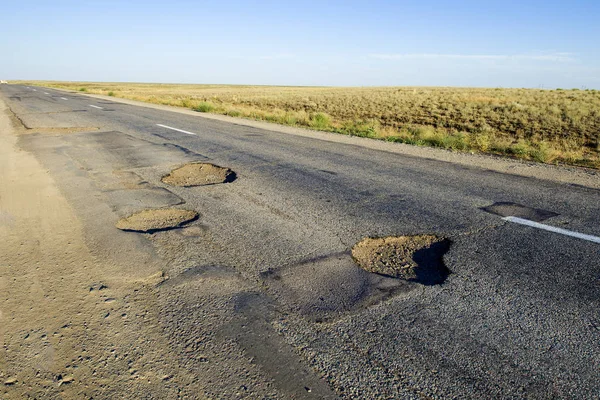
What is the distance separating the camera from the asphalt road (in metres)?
2.10

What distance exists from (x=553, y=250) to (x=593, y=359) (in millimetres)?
1538

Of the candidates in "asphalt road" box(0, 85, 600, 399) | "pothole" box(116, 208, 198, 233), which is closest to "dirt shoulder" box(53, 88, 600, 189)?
"asphalt road" box(0, 85, 600, 399)

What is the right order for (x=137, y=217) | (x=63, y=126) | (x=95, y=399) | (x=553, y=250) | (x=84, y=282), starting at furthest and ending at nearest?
1. (x=63, y=126)
2. (x=137, y=217)
3. (x=553, y=250)
4. (x=84, y=282)
5. (x=95, y=399)

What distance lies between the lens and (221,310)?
266 centimetres

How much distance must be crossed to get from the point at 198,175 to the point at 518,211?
435 centimetres

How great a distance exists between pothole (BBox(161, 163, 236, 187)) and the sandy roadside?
6.66 feet

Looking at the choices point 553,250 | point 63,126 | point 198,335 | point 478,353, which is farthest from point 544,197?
point 63,126

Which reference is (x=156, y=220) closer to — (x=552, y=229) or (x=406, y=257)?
(x=406, y=257)

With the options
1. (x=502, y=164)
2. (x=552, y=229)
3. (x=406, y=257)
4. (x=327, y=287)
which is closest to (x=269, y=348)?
(x=327, y=287)

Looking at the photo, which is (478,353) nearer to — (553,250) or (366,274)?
(366,274)

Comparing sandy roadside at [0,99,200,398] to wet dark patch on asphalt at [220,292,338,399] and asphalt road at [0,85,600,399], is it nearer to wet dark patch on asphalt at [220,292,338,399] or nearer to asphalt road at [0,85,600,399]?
asphalt road at [0,85,600,399]

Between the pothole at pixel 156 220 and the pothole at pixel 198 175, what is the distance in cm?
124

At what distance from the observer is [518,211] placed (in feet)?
15.4

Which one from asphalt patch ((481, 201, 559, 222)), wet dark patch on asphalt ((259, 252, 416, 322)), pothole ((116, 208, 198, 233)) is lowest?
pothole ((116, 208, 198, 233))
